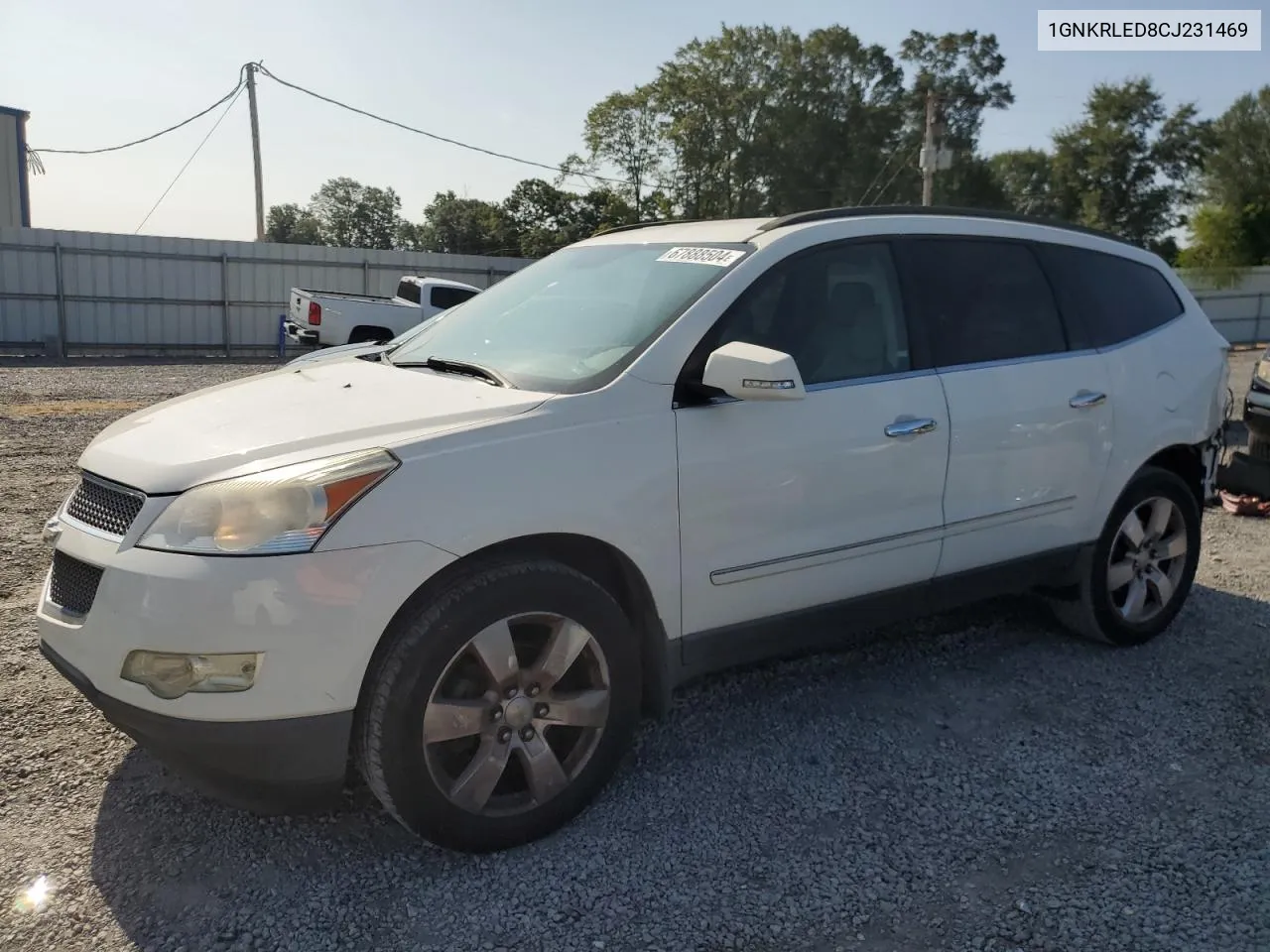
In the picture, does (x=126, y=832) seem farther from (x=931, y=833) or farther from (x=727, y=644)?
(x=931, y=833)

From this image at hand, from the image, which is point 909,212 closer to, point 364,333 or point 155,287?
point 364,333

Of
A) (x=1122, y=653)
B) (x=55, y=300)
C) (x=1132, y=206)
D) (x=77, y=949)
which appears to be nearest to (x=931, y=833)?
(x=1122, y=653)

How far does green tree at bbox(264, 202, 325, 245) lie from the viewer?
248 ft

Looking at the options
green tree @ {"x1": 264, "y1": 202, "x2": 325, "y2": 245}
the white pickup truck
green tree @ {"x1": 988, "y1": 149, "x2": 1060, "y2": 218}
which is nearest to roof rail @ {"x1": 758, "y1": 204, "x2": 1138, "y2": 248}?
the white pickup truck

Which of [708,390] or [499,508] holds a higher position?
[708,390]

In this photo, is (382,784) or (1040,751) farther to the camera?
(1040,751)

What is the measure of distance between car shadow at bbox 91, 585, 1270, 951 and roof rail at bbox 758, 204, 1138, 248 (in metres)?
1.80

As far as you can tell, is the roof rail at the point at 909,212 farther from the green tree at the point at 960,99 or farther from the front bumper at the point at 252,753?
the green tree at the point at 960,99

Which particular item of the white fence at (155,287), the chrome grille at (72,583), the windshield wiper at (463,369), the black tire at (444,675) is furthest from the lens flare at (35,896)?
the white fence at (155,287)

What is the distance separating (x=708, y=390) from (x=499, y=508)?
31.5 inches

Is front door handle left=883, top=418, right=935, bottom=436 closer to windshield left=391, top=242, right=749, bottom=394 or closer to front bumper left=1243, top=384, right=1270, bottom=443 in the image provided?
windshield left=391, top=242, right=749, bottom=394

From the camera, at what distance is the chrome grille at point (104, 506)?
2648 mm

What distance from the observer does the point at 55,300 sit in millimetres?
19875

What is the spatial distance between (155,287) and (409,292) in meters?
6.34
